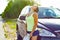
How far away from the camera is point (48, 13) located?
7668mm

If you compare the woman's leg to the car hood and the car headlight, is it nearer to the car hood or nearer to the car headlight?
the car headlight

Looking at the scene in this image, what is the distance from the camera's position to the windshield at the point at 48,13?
748cm

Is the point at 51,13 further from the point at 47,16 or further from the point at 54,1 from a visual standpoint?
the point at 54,1

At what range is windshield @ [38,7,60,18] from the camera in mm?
7477

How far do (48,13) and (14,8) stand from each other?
7.81m

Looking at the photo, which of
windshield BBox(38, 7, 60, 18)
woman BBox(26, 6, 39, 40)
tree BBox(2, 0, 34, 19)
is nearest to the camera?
woman BBox(26, 6, 39, 40)

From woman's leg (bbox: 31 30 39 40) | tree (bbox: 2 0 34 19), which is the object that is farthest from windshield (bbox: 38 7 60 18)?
tree (bbox: 2 0 34 19)

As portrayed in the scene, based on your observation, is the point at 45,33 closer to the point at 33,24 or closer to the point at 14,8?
the point at 33,24

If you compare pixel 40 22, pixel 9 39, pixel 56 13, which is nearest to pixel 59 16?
pixel 56 13

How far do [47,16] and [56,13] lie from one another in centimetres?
61

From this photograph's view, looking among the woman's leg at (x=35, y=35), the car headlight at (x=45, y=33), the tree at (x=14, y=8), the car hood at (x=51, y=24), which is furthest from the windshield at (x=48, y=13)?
the tree at (x=14, y=8)

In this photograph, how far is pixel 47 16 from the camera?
7469 mm

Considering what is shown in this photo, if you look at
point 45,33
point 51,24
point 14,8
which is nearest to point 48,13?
point 51,24

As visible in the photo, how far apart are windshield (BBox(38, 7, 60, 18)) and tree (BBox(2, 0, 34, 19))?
561 cm
